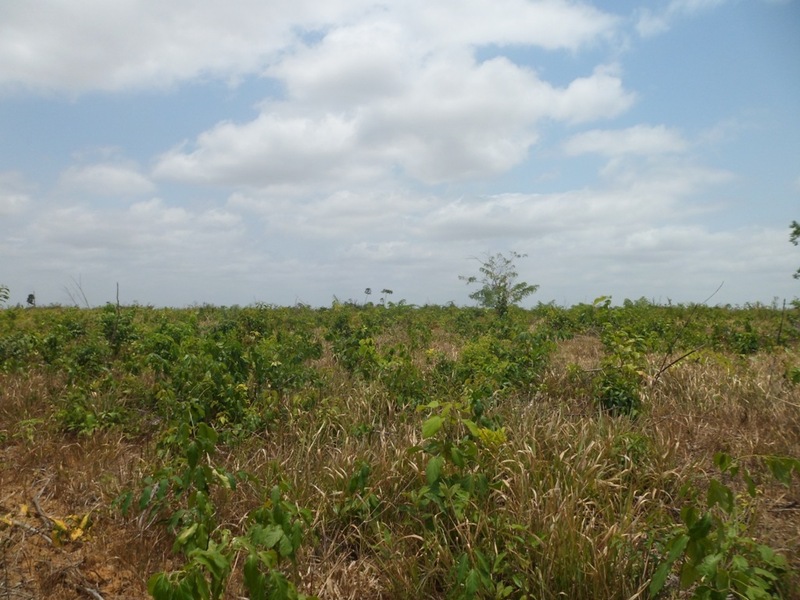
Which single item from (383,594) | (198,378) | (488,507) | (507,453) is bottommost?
(383,594)

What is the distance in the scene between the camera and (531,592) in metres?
3.80

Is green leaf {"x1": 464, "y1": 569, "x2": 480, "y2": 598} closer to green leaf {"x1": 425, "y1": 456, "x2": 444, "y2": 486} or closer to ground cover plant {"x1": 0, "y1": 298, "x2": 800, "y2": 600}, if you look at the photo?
ground cover plant {"x1": 0, "y1": 298, "x2": 800, "y2": 600}

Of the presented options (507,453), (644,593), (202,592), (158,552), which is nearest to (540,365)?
(507,453)

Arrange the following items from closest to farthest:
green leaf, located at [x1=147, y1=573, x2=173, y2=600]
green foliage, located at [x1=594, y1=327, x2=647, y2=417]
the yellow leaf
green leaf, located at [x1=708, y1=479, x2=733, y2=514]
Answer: green leaf, located at [x1=147, y1=573, x2=173, y2=600], green leaf, located at [x1=708, y1=479, x2=733, y2=514], the yellow leaf, green foliage, located at [x1=594, y1=327, x2=647, y2=417]

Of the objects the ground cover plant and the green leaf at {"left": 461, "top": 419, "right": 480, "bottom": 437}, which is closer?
the ground cover plant

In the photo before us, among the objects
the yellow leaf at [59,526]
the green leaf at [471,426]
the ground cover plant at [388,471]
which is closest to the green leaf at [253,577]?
the ground cover plant at [388,471]

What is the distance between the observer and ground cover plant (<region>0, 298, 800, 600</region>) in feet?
12.0

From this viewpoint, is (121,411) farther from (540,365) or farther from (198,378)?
(540,365)

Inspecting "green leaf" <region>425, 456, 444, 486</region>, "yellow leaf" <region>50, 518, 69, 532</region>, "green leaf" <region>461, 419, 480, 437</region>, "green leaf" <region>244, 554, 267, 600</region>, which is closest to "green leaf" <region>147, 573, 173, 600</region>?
"green leaf" <region>244, 554, 267, 600</region>

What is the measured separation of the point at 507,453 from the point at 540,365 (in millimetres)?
2767

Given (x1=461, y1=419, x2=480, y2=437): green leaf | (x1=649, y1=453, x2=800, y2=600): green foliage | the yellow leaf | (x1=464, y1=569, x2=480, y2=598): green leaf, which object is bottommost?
the yellow leaf

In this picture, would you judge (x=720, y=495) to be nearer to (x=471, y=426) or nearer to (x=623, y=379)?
(x=471, y=426)

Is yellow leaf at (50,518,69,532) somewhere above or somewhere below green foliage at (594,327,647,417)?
below

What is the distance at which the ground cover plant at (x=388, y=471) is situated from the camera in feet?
12.0
